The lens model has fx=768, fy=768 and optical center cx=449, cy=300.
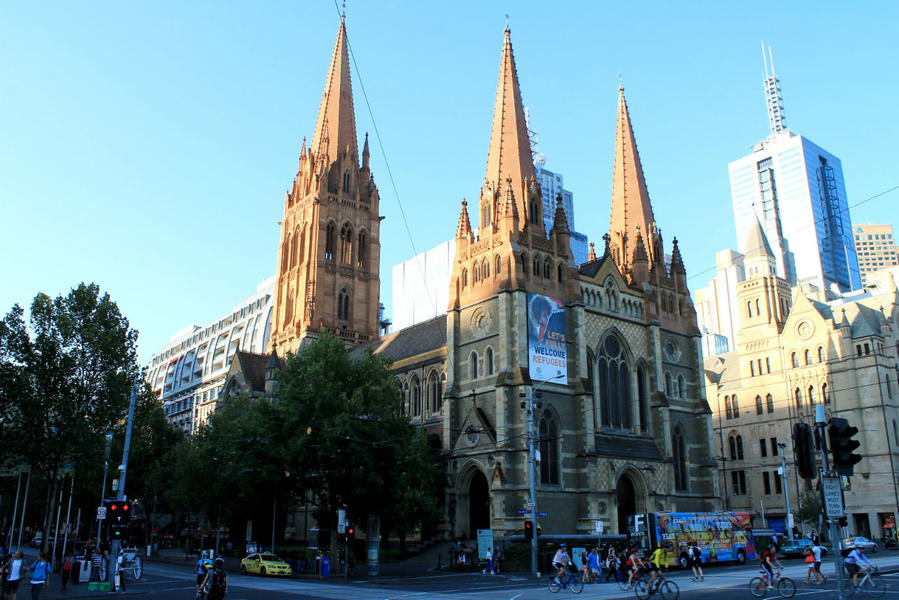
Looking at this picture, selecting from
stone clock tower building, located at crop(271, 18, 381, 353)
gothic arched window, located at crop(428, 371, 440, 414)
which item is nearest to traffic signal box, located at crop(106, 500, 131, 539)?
gothic arched window, located at crop(428, 371, 440, 414)

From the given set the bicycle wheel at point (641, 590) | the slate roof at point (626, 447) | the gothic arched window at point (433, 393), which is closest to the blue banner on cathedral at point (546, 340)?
the slate roof at point (626, 447)

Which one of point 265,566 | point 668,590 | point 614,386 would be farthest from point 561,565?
point 614,386

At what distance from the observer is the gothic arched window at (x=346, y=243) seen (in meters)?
74.5

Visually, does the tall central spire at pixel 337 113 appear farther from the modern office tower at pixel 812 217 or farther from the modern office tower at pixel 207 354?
the modern office tower at pixel 812 217

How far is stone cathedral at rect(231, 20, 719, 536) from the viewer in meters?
43.8

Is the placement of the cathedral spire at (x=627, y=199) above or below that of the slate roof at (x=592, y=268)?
above

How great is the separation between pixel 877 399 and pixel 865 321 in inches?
294

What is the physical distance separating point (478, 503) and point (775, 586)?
26014 mm

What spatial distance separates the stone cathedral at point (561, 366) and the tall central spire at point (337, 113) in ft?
77.4

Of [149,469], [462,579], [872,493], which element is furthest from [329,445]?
[872,493]

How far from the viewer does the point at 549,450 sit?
44.4 metres

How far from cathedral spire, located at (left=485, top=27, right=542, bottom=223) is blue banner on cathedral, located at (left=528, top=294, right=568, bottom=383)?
6828mm

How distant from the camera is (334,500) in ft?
133

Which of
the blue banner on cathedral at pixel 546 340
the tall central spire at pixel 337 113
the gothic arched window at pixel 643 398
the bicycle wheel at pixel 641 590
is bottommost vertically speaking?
the bicycle wheel at pixel 641 590
